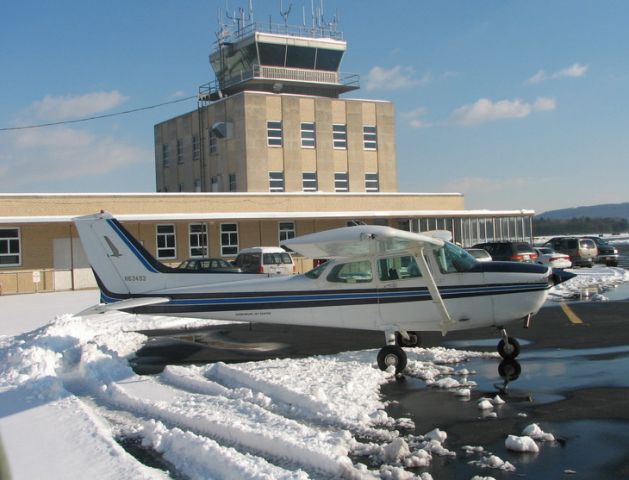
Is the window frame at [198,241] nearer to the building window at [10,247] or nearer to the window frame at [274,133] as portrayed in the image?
the building window at [10,247]

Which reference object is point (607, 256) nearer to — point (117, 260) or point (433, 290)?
point (433, 290)

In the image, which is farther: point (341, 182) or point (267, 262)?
point (341, 182)

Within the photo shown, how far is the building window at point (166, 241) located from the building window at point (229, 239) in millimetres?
2829

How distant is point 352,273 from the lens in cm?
1148

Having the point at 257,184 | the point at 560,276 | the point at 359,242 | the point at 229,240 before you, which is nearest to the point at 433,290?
the point at 359,242

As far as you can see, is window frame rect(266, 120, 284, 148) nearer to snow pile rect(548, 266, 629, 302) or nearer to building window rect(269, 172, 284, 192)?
building window rect(269, 172, 284, 192)

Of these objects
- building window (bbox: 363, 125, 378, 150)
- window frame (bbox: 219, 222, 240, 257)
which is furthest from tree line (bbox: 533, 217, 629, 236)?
window frame (bbox: 219, 222, 240, 257)

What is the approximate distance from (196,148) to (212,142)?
2499 millimetres

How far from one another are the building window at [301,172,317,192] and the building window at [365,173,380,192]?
14.9 ft

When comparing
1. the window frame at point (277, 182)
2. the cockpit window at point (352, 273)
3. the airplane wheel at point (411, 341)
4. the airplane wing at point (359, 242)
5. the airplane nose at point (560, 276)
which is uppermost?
the window frame at point (277, 182)

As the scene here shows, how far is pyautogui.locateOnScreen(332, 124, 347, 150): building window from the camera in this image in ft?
164

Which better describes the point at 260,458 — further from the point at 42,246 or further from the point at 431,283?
the point at 42,246

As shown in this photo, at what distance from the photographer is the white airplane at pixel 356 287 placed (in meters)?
10.8

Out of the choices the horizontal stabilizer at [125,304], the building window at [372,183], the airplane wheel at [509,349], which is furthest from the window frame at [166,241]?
the airplane wheel at [509,349]
